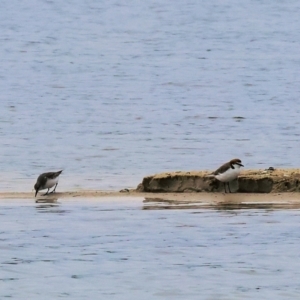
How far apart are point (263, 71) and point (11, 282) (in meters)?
35.6

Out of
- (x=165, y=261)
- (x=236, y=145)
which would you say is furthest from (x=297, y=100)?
(x=165, y=261)

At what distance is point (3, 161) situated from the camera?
70.5 ft

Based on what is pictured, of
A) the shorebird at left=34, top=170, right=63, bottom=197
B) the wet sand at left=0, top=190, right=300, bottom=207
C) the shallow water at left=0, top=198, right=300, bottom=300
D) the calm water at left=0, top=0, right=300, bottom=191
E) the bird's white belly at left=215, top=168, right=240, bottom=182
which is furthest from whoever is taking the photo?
the calm water at left=0, top=0, right=300, bottom=191

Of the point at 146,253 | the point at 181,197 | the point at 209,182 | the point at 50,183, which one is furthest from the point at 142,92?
the point at 146,253

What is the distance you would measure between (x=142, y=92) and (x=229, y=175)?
22.7m

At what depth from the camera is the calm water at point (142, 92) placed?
22.0 m

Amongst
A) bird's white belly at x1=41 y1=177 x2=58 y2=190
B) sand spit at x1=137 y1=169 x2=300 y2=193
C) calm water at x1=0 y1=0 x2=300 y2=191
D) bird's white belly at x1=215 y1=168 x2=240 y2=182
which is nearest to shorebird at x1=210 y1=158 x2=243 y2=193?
bird's white belly at x1=215 y1=168 x2=240 y2=182

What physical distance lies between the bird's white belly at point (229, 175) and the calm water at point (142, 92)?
2333 millimetres

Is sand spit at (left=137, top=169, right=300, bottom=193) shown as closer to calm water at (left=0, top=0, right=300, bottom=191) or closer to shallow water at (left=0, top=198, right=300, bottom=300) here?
shallow water at (left=0, top=198, right=300, bottom=300)

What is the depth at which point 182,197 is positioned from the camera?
52.5 ft

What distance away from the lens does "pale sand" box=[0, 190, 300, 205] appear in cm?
1557

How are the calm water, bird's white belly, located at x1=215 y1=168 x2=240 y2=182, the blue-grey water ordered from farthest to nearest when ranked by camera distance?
the calm water
bird's white belly, located at x1=215 y1=168 x2=240 y2=182
the blue-grey water

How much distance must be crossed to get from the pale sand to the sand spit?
0.16 meters

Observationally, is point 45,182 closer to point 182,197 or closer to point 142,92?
point 182,197
